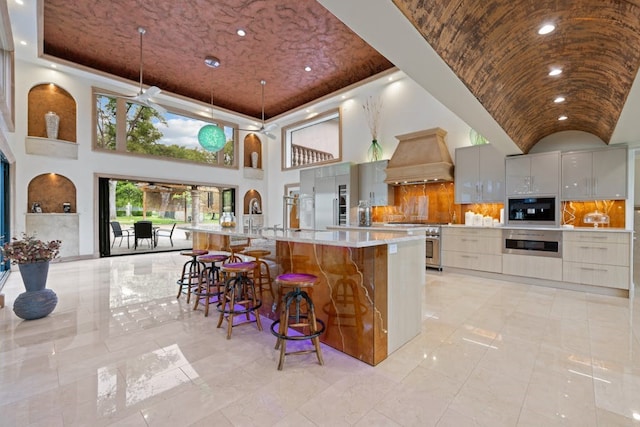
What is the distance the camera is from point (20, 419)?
1.54 metres

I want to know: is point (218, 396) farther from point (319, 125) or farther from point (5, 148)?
point (319, 125)

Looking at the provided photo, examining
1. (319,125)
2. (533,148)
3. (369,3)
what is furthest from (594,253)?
(319,125)

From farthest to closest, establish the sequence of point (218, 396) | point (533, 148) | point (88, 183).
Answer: point (88, 183) < point (533, 148) < point (218, 396)

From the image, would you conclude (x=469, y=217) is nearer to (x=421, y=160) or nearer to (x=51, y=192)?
(x=421, y=160)

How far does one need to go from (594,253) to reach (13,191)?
10539mm

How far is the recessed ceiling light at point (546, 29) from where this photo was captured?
212 cm

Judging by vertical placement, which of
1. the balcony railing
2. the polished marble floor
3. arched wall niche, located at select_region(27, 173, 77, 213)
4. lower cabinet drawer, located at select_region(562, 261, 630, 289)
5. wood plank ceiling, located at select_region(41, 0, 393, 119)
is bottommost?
the polished marble floor

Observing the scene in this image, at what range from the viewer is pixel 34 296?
302 cm

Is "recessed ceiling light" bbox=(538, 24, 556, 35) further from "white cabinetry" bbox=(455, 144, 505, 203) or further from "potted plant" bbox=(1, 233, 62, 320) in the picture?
"potted plant" bbox=(1, 233, 62, 320)

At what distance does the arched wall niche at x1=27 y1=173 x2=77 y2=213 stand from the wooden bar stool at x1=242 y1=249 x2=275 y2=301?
619cm

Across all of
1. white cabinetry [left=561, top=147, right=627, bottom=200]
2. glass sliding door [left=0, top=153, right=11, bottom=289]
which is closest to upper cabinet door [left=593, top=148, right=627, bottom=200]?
white cabinetry [left=561, top=147, right=627, bottom=200]

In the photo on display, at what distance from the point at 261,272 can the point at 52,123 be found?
22.1ft

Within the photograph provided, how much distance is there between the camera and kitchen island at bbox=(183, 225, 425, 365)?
213cm

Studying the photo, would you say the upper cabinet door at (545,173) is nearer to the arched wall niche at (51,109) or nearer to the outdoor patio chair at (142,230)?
the outdoor patio chair at (142,230)
